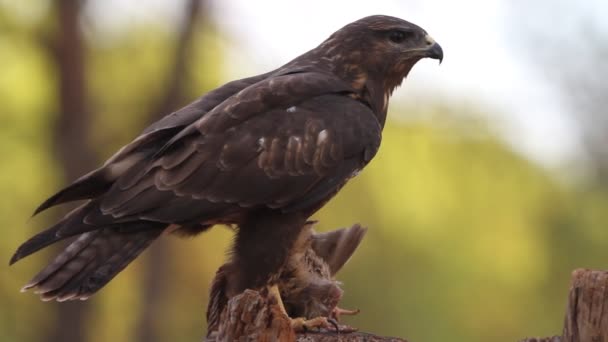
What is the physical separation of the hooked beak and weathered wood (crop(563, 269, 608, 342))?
115 inches

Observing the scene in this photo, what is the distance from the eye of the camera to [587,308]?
579 cm

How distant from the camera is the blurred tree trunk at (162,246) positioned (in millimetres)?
16516

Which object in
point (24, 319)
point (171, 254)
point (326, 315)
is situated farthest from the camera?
point (24, 319)

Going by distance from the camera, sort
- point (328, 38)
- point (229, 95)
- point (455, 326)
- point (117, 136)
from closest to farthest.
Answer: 1. point (229, 95)
2. point (328, 38)
3. point (117, 136)
4. point (455, 326)

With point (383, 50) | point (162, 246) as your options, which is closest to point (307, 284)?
point (383, 50)

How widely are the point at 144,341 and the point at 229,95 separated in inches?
360

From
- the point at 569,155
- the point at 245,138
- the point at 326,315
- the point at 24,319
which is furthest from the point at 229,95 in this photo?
the point at 569,155

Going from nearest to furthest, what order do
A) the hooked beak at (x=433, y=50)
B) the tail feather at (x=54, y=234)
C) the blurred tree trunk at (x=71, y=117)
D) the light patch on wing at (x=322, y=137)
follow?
the tail feather at (x=54, y=234), the light patch on wing at (x=322, y=137), the hooked beak at (x=433, y=50), the blurred tree trunk at (x=71, y=117)

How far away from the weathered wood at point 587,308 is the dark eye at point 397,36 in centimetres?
305

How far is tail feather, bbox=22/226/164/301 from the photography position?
6.78 meters

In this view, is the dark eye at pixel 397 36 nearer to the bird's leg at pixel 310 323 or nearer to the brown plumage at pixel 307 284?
the brown plumage at pixel 307 284

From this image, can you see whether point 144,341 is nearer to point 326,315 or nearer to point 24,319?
point 24,319

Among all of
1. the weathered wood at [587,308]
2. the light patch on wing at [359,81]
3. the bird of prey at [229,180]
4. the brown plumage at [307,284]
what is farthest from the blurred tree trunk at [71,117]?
the weathered wood at [587,308]

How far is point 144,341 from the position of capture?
16500 millimetres
